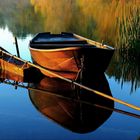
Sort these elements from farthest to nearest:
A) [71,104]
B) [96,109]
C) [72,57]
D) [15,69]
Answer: [15,69] → [72,57] → [71,104] → [96,109]

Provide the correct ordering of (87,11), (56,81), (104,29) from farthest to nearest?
1. (87,11)
2. (104,29)
3. (56,81)

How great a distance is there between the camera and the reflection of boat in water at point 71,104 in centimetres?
1376

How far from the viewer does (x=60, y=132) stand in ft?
42.1

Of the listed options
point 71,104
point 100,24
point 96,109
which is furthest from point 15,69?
point 100,24

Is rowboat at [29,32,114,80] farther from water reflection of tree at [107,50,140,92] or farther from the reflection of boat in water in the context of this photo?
water reflection of tree at [107,50,140,92]

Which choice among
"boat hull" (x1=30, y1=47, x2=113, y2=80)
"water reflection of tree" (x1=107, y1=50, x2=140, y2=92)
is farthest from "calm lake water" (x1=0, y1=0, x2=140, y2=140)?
"boat hull" (x1=30, y1=47, x2=113, y2=80)

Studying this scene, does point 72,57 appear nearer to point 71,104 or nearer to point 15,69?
point 15,69

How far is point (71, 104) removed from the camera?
1546 centimetres

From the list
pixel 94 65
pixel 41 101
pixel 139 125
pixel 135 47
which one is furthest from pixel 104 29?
pixel 139 125

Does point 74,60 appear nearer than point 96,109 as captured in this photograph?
No

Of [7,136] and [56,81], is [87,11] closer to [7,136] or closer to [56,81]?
[56,81]

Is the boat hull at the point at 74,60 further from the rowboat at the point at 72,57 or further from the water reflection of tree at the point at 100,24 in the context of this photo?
the water reflection of tree at the point at 100,24

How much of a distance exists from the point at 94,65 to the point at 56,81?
6.07ft

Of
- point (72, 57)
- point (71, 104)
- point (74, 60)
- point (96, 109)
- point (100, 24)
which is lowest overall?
point (100, 24)
